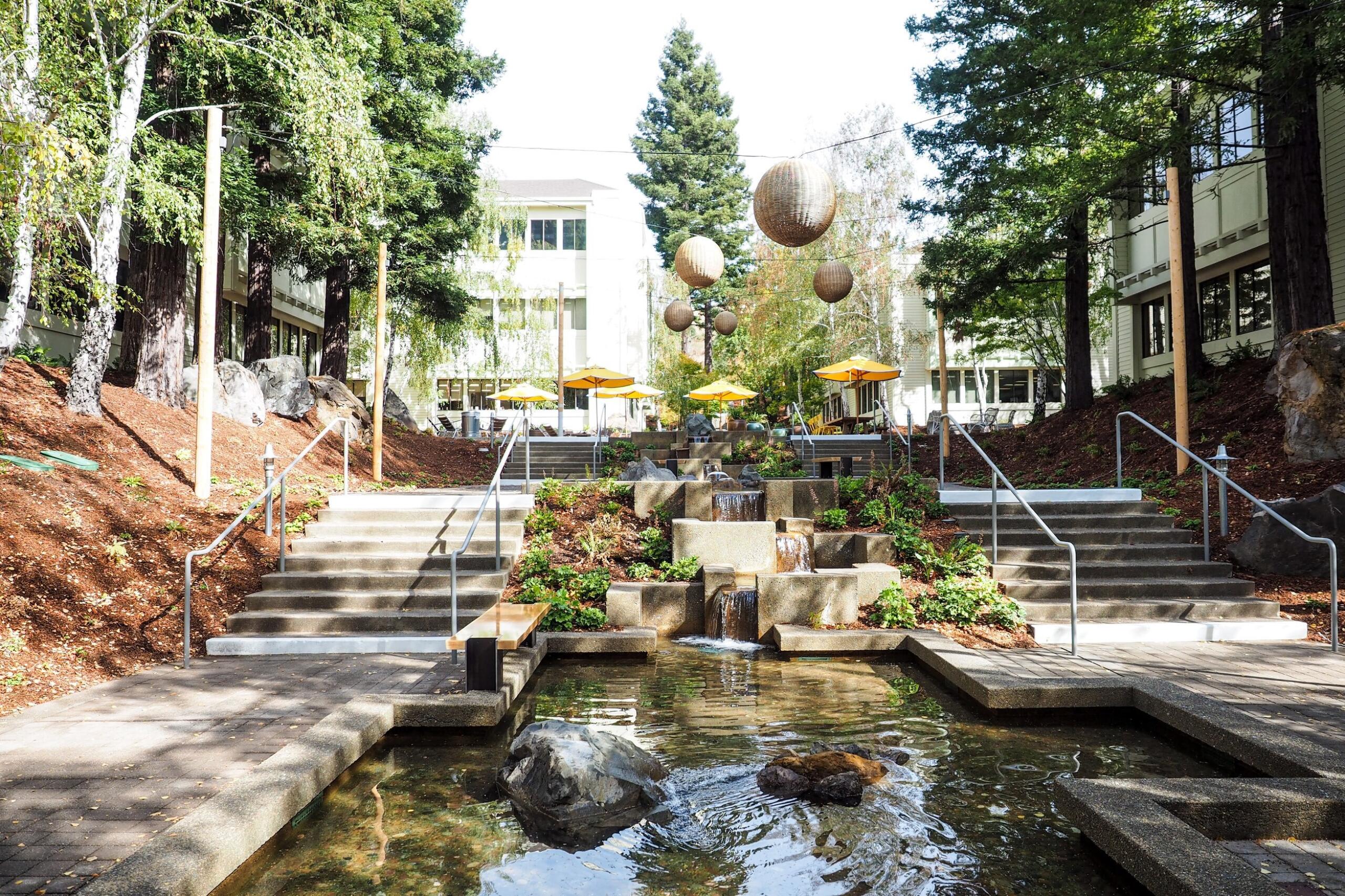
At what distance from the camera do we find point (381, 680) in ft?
22.2

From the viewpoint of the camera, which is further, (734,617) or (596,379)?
(596,379)

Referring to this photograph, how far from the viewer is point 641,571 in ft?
34.4

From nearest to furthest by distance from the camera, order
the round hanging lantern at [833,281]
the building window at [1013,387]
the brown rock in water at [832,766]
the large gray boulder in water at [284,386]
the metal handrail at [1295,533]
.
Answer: the brown rock in water at [832,766] < the metal handrail at [1295,533] < the round hanging lantern at [833,281] < the large gray boulder in water at [284,386] < the building window at [1013,387]

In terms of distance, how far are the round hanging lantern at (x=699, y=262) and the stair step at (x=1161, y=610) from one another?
682 cm

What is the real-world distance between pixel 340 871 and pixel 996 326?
27.0m

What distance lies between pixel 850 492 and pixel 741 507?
65.2 inches

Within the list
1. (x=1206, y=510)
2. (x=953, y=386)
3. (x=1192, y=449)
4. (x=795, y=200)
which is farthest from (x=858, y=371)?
(x=953, y=386)

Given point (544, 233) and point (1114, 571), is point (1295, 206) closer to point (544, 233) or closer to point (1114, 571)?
point (1114, 571)

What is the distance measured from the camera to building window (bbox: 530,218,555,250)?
41.5 metres

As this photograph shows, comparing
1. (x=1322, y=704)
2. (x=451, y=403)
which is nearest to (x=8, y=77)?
(x=1322, y=704)

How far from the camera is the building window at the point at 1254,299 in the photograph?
19.8m

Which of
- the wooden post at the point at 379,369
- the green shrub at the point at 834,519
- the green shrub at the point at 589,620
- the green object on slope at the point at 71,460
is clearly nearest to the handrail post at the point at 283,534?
the green object on slope at the point at 71,460

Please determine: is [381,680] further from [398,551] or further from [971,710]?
[971,710]

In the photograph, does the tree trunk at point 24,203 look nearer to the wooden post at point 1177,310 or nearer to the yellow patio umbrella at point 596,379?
the wooden post at point 1177,310
